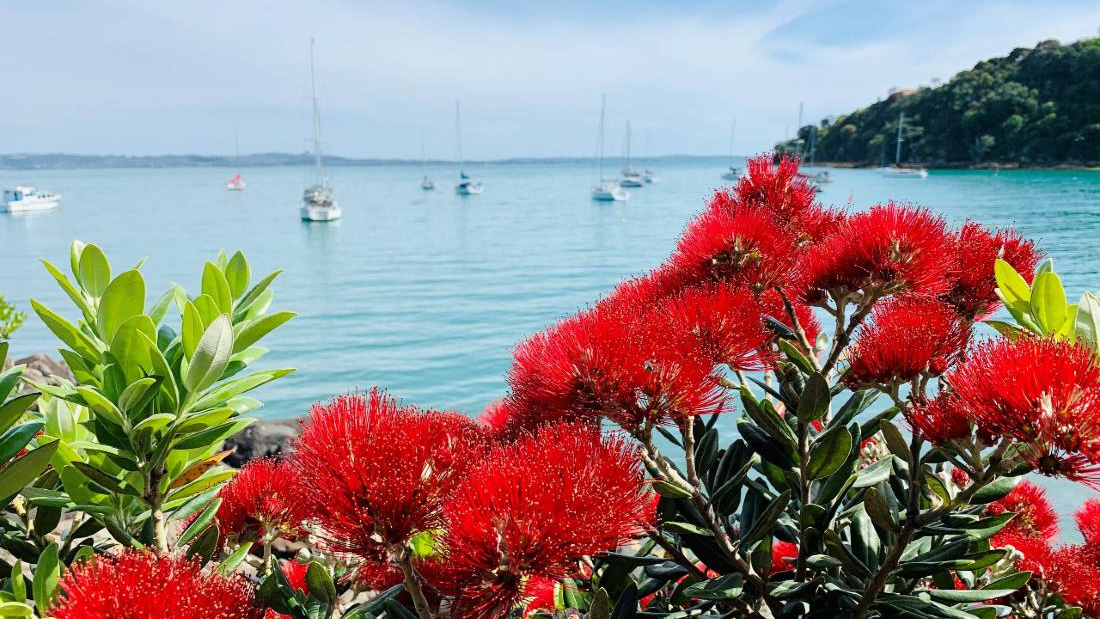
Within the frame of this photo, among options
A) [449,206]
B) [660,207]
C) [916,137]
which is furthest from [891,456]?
[916,137]

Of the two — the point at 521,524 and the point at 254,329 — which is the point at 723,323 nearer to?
the point at 521,524

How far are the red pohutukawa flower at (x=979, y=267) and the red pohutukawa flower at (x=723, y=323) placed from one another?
0.53m

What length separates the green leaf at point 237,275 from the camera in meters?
1.18

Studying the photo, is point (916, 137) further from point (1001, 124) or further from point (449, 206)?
point (449, 206)

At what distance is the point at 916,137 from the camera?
78.6 m

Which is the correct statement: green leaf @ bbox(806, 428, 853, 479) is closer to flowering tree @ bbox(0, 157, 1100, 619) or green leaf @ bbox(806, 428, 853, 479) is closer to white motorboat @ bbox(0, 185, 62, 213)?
flowering tree @ bbox(0, 157, 1100, 619)

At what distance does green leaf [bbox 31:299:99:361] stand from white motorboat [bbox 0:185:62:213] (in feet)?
202

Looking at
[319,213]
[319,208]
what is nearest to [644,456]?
[319,213]

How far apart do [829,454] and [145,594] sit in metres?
0.90

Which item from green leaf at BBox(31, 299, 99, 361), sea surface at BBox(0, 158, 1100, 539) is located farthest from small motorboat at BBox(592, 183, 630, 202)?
green leaf at BBox(31, 299, 99, 361)

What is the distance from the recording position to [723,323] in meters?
1.14

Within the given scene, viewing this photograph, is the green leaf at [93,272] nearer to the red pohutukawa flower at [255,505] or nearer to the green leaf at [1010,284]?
the red pohutukawa flower at [255,505]

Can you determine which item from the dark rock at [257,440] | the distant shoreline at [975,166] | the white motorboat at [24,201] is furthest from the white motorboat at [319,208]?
the distant shoreline at [975,166]

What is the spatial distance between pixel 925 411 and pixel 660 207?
5784 cm
